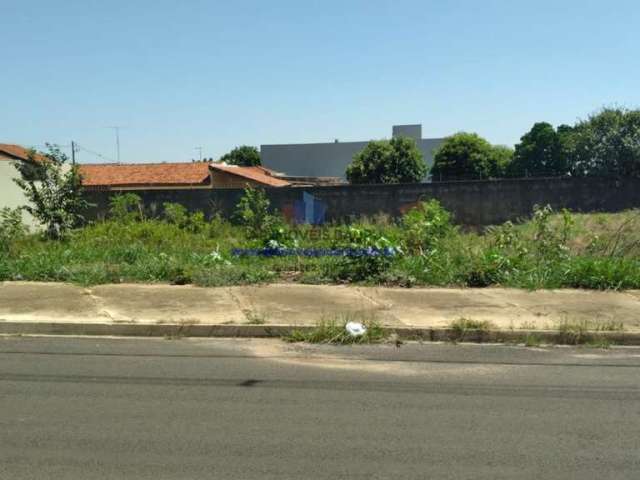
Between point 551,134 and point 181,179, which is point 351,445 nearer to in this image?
point 181,179

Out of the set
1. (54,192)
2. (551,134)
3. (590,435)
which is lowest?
(590,435)

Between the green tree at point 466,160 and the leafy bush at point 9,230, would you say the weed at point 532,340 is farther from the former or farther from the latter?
the green tree at point 466,160

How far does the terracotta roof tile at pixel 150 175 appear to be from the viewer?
148ft

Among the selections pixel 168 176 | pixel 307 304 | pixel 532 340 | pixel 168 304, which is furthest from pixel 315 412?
A: pixel 168 176

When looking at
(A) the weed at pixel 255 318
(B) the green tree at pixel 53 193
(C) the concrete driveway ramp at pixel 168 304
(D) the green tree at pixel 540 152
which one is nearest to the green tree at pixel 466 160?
(D) the green tree at pixel 540 152

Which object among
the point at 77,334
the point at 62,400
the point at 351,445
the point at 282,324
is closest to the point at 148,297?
the point at 77,334

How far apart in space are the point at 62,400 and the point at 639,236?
41.0 ft

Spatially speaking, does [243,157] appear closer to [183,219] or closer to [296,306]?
[183,219]

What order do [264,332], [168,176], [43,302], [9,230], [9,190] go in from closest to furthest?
[264,332] → [43,302] → [9,230] → [9,190] → [168,176]

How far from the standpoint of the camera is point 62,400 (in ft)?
19.0

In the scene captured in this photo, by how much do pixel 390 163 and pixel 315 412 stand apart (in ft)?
169

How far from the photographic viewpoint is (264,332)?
332 inches

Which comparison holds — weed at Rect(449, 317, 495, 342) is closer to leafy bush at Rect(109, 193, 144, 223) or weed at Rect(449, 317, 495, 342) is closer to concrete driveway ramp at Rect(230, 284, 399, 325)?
concrete driveway ramp at Rect(230, 284, 399, 325)

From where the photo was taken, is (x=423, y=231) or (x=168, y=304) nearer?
(x=168, y=304)
